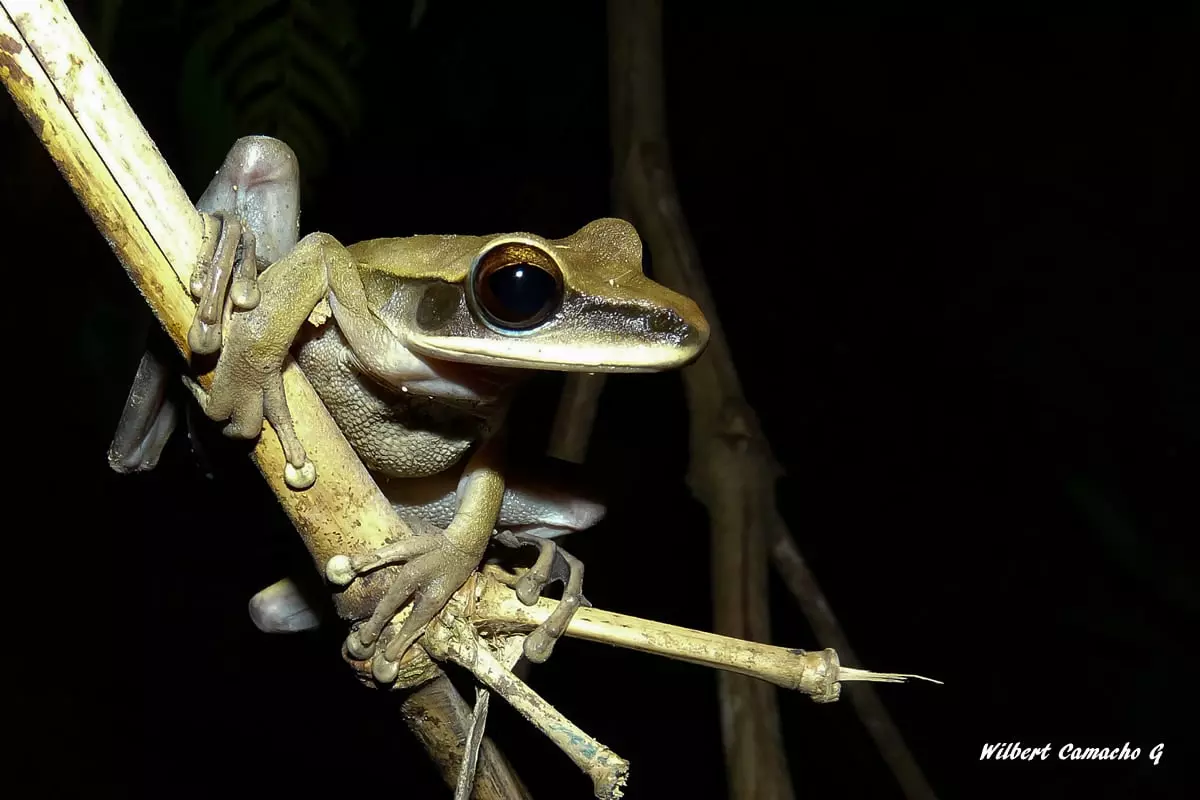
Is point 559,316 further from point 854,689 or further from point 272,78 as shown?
point 272,78

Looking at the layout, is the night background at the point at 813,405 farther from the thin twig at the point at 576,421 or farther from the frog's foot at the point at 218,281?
the frog's foot at the point at 218,281

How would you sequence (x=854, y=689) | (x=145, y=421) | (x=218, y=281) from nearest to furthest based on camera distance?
1. (x=218, y=281)
2. (x=145, y=421)
3. (x=854, y=689)

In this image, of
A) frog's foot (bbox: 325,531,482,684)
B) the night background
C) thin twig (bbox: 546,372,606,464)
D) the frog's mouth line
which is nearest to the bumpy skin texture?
frog's foot (bbox: 325,531,482,684)

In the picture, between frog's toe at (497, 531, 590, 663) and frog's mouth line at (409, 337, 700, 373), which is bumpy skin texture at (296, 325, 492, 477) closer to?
frog's toe at (497, 531, 590, 663)

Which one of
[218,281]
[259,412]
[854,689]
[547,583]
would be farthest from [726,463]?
[218,281]

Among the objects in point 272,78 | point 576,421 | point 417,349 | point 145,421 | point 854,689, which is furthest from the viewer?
point 576,421

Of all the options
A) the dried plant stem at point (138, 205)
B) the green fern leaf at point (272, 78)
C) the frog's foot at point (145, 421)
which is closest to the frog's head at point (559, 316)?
the dried plant stem at point (138, 205)
